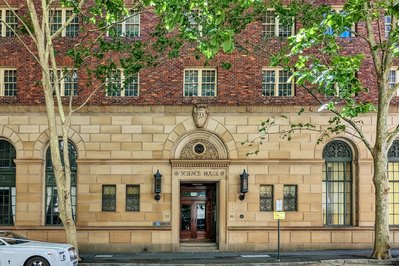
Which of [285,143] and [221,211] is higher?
[285,143]

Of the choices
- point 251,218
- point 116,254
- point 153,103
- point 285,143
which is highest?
point 153,103

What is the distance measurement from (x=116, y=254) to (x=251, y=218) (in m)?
5.99

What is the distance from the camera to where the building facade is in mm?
24578

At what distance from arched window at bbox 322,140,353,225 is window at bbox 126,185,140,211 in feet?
27.2

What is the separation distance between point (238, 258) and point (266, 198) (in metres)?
3.63

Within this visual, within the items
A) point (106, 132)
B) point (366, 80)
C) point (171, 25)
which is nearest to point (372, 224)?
point (366, 80)

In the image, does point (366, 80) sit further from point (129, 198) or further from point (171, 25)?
point (171, 25)

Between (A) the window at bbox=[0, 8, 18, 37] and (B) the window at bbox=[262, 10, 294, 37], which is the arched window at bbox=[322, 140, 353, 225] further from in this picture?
(A) the window at bbox=[0, 8, 18, 37]

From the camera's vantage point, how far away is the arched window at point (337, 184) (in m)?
25.3

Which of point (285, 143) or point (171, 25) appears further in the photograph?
point (285, 143)

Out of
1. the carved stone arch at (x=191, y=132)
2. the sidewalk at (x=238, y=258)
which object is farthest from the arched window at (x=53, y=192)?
the carved stone arch at (x=191, y=132)

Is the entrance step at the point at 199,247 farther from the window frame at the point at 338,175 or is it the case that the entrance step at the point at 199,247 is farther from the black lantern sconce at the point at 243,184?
the window frame at the point at 338,175

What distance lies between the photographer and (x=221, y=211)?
24.8 m

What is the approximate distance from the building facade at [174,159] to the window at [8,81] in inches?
2.0
